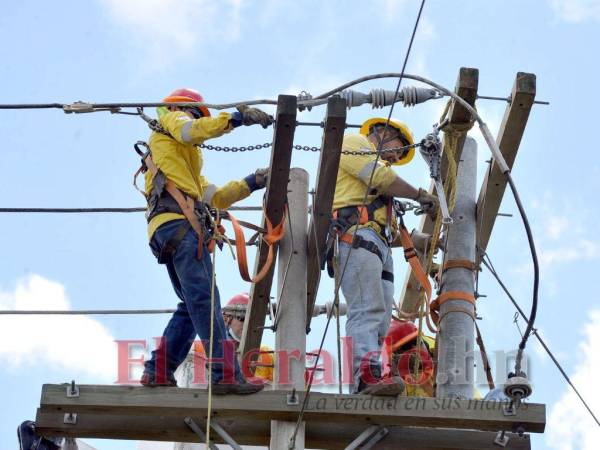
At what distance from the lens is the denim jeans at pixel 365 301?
752 cm

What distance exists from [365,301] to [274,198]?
78 cm

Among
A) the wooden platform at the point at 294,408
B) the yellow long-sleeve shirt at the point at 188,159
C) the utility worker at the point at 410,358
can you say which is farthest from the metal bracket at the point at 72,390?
the utility worker at the point at 410,358

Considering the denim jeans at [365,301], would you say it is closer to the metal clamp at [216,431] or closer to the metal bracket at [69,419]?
the metal clamp at [216,431]

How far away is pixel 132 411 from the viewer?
24.1 ft

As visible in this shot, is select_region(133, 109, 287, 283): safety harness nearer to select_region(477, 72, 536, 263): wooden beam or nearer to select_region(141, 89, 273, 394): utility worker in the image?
select_region(141, 89, 273, 394): utility worker

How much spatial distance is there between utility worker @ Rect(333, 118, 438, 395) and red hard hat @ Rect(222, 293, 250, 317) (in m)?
2.15

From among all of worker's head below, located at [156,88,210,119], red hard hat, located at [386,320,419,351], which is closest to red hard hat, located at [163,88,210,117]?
worker's head below, located at [156,88,210,119]

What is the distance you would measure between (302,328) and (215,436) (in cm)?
82

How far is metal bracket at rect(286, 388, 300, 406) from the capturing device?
735 cm

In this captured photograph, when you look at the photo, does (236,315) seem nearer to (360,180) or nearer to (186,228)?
(360,180)

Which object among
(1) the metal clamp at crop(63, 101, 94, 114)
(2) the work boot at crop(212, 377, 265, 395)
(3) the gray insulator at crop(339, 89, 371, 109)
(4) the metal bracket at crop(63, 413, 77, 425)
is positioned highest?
(3) the gray insulator at crop(339, 89, 371, 109)

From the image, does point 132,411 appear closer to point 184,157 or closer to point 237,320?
point 184,157

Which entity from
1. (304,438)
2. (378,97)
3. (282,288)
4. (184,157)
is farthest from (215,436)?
(378,97)

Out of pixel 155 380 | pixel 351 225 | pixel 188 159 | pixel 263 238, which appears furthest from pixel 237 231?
pixel 155 380
